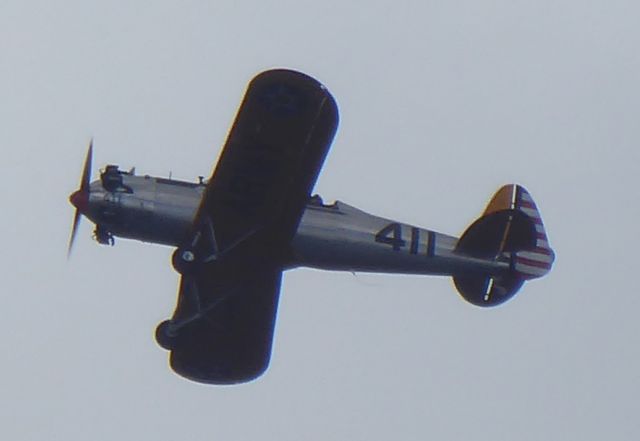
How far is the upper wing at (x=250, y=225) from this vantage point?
19188 mm

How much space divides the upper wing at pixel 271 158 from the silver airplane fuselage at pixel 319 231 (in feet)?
1.83

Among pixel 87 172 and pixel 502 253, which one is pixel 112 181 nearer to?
pixel 87 172

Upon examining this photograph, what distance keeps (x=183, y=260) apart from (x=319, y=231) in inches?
79.4

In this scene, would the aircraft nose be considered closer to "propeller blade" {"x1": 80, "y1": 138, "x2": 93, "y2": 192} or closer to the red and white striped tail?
"propeller blade" {"x1": 80, "y1": 138, "x2": 93, "y2": 192}

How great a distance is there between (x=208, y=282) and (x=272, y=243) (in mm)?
1029

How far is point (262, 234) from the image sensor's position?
19.9 meters

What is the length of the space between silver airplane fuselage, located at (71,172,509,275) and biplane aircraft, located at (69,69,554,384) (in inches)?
0.5

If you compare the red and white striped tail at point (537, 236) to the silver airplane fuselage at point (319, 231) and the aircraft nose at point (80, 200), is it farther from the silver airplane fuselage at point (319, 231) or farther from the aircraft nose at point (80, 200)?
the aircraft nose at point (80, 200)

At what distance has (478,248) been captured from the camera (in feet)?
72.1

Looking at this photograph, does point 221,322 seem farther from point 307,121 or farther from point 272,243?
point 307,121

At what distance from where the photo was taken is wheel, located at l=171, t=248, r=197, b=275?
19797 mm

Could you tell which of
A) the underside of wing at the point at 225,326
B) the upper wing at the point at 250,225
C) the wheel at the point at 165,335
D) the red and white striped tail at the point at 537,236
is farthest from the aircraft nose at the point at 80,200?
the red and white striped tail at the point at 537,236

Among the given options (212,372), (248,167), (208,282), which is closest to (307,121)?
(248,167)

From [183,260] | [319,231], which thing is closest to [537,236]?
[319,231]
